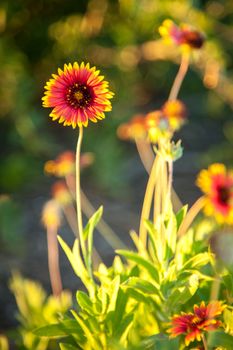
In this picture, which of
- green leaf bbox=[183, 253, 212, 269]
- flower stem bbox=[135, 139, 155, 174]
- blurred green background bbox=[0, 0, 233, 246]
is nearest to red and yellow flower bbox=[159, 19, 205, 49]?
green leaf bbox=[183, 253, 212, 269]

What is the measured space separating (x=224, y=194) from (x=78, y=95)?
331mm

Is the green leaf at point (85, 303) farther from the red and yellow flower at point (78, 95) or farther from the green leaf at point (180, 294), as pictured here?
the red and yellow flower at point (78, 95)

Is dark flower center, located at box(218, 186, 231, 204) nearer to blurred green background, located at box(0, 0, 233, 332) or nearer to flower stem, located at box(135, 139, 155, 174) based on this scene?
blurred green background, located at box(0, 0, 233, 332)

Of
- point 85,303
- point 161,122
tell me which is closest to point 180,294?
point 85,303

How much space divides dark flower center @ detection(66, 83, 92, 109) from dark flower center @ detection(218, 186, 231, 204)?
11.8 inches

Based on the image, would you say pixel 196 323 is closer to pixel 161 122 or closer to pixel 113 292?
pixel 113 292

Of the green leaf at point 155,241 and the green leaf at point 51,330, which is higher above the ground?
the green leaf at point 155,241

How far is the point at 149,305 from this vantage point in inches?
48.1

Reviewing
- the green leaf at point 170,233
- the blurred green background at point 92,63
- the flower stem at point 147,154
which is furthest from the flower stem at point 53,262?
the green leaf at point 170,233

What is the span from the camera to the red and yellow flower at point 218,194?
105 cm

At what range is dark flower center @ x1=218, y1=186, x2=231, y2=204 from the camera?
3.58 ft

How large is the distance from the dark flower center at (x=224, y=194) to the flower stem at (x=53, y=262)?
3.76ft

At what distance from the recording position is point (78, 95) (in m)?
1.02

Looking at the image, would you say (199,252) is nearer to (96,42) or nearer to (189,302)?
(189,302)
